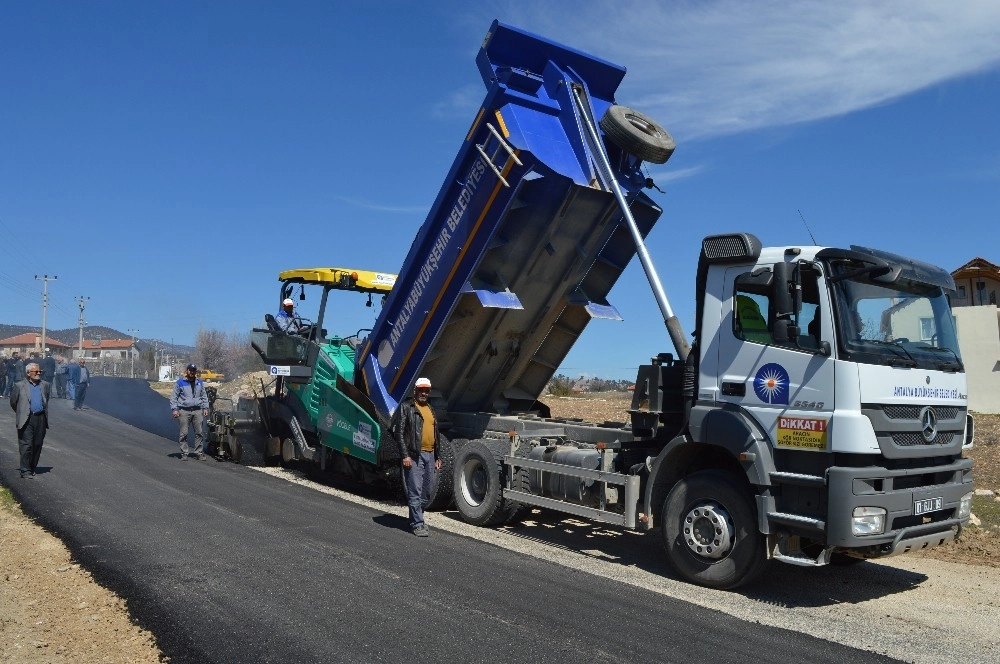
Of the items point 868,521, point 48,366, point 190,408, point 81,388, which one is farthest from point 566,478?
point 48,366

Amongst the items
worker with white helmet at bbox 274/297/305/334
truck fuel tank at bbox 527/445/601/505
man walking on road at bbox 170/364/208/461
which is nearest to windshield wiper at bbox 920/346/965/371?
truck fuel tank at bbox 527/445/601/505

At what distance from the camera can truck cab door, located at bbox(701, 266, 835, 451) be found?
6129mm

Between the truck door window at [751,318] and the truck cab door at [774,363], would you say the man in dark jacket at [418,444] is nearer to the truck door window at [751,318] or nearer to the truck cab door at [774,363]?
the truck cab door at [774,363]

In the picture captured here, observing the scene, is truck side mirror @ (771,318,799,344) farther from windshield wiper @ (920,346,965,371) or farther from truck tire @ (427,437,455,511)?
truck tire @ (427,437,455,511)

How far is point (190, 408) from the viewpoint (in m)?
14.2

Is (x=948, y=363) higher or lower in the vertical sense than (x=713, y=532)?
higher

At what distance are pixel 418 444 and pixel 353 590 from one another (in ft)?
9.15

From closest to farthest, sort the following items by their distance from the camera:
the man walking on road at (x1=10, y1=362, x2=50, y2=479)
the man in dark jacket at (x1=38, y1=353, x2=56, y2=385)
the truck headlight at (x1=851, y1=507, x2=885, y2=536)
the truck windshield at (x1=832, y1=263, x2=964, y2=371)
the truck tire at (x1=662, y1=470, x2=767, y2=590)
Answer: the truck headlight at (x1=851, y1=507, x2=885, y2=536) → the truck windshield at (x1=832, y1=263, x2=964, y2=371) → the truck tire at (x1=662, y1=470, x2=767, y2=590) → the man walking on road at (x1=10, y1=362, x2=50, y2=479) → the man in dark jacket at (x1=38, y1=353, x2=56, y2=385)

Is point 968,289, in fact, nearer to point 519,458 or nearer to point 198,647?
point 519,458

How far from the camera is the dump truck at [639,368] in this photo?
6.15 meters

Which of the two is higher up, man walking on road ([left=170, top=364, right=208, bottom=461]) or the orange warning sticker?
the orange warning sticker

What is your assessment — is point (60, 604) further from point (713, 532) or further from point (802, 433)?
point (802, 433)

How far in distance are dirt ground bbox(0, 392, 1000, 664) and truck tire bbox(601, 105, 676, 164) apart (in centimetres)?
471

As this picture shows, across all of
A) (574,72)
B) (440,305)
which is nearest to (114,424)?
(440,305)
